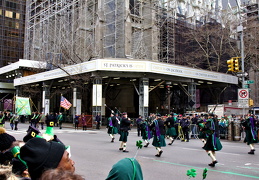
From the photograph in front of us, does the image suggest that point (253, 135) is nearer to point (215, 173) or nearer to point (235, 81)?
point (215, 173)

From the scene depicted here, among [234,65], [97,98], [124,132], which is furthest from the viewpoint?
[97,98]

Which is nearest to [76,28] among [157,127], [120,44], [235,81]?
[120,44]

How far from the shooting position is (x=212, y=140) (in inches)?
386

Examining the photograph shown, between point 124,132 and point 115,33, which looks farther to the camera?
point 115,33

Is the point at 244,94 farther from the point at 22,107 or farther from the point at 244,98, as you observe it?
the point at 22,107

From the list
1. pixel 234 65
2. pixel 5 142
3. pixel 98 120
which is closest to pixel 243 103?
pixel 234 65

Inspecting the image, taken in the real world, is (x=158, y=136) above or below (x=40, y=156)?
below

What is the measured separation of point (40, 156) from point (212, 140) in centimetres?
857

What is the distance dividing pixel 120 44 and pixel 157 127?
92.2ft

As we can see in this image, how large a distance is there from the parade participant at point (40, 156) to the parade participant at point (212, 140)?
8.33 meters

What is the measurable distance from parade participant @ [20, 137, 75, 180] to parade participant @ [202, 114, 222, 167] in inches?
328

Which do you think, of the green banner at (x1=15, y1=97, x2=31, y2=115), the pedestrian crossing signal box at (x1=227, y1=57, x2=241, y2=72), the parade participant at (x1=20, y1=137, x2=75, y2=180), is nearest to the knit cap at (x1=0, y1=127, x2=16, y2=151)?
the parade participant at (x1=20, y1=137, x2=75, y2=180)

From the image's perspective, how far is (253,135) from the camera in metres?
12.7

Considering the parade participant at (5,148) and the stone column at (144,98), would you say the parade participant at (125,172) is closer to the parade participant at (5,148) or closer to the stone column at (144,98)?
the parade participant at (5,148)
